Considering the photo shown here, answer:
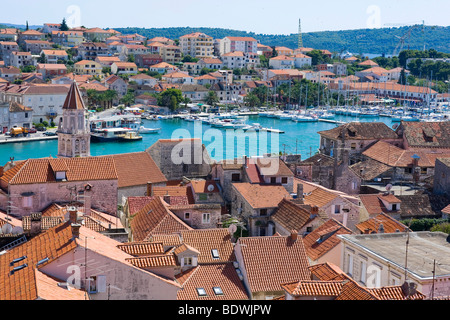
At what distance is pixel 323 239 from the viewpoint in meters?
13.0

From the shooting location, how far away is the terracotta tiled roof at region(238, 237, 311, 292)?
10.5 metres

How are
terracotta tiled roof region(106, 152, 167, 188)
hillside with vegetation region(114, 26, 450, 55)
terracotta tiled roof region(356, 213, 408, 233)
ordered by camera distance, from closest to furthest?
terracotta tiled roof region(356, 213, 408, 233) < terracotta tiled roof region(106, 152, 167, 188) < hillside with vegetation region(114, 26, 450, 55)

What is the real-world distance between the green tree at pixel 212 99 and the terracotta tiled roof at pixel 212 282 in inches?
2317

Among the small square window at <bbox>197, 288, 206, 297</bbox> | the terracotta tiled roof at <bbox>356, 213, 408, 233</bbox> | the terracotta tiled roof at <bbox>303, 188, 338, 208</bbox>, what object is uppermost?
the terracotta tiled roof at <bbox>303, 188, 338, 208</bbox>

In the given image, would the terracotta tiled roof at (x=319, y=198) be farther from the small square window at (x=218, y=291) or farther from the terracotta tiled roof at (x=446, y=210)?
the small square window at (x=218, y=291)

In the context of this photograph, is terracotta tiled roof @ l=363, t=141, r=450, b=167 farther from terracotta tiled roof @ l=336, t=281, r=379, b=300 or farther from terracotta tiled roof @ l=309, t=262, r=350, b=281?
terracotta tiled roof @ l=336, t=281, r=379, b=300

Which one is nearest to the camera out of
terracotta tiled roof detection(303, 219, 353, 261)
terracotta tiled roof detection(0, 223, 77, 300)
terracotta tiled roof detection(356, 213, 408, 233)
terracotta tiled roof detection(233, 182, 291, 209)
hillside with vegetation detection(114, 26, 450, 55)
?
terracotta tiled roof detection(0, 223, 77, 300)

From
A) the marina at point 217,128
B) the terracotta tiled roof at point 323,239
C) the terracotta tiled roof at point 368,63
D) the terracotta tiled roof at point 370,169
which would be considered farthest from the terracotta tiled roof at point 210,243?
the terracotta tiled roof at point 368,63

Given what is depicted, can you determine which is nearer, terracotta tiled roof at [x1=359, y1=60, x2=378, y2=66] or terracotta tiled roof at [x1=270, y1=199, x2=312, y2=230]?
terracotta tiled roof at [x1=270, y1=199, x2=312, y2=230]

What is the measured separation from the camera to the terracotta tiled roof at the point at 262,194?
16.0 meters

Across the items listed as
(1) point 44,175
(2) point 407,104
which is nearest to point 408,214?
(1) point 44,175

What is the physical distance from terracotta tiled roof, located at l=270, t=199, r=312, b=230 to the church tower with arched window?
9446 mm

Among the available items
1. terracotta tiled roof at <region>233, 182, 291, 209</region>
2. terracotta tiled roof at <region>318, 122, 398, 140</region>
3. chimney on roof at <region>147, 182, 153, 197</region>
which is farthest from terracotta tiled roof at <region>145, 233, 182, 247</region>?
terracotta tiled roof at <region>318, 122, 398, 140</region>

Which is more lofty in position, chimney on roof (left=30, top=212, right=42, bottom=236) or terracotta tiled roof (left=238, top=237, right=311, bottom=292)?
chimney on roof (left=30, top=212, right=42, bottom=236)
